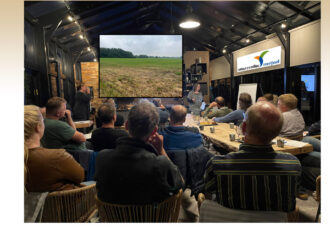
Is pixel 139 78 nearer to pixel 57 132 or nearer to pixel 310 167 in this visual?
pixel 57 132

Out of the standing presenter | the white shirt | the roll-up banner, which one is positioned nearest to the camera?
the white shirt

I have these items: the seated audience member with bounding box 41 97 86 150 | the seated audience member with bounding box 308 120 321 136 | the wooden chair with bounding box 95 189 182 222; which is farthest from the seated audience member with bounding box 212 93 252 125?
the wooden chair with bounding box 95 189 182 222

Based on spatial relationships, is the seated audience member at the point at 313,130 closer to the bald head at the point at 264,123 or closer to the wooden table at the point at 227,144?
the wooden table at the point at 227,144

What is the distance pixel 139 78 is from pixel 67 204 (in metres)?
1.38

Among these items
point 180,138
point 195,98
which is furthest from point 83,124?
point 195,98

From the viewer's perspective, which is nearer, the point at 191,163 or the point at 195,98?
the point at 191,163

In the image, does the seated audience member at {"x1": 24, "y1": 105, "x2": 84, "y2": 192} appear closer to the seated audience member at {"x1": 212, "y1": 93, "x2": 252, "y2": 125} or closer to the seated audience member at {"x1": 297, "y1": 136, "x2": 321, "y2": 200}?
the seated audience member at {"x1": 297, "y1": 136, "x2": 321, "y2": 200}

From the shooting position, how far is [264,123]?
4.88 feet

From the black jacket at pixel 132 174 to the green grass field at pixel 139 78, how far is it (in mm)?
1157

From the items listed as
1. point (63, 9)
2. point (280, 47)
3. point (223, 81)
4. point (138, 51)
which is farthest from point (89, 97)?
point (223, 81)

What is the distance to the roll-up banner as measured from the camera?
6.92 metres

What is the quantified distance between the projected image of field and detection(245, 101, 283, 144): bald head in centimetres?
121

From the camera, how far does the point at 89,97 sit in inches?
165
